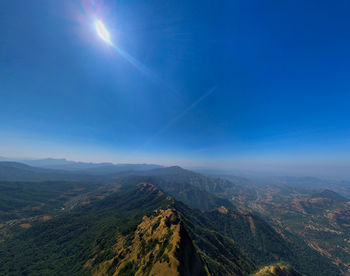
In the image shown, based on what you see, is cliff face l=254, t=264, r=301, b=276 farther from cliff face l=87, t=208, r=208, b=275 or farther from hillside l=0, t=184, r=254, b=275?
cliff face l=87, t=208, r=208, b=275

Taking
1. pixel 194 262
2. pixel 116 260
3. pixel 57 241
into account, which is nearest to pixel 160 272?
pixel 194 262

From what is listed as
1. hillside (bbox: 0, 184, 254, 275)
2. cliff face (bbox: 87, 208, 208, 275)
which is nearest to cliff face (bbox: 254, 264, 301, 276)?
hillside (bbox: 0, 184, 254, 275)

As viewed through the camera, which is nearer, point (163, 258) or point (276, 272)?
point (163, 258)

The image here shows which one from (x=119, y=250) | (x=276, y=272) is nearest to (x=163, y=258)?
(x=119, y=250)

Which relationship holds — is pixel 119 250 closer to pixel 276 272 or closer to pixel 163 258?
pixel 163 258

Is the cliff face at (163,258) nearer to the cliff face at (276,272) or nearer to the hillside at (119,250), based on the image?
the hillside at (119,250)

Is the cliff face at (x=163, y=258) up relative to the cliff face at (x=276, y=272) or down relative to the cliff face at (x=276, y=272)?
up

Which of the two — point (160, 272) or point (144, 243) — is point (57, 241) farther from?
point (160, 272)

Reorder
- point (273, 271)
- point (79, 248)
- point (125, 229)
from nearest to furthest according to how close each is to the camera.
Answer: point (273, 271) < point (125, 229) < point (79, 248)

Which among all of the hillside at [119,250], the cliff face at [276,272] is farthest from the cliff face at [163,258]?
the cliff face at [276,272]

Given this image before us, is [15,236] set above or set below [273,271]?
below

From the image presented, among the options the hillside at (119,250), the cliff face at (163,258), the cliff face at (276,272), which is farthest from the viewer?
the cliff face at (276,272)
